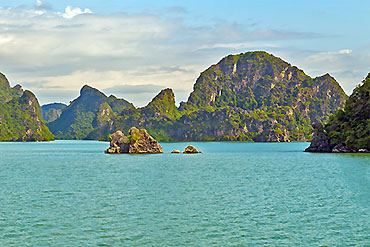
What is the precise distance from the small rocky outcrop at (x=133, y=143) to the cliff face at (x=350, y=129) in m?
54.8

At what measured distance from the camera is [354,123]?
135750 millimetres

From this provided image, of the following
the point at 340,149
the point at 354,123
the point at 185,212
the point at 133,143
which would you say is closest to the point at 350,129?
the point at 354,123

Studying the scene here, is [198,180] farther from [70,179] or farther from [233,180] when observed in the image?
[70,179]

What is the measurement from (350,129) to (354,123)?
2194mm

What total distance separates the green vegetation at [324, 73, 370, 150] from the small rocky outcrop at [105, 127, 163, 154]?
58.0 m

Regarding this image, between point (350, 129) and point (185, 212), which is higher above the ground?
point (350, 129)

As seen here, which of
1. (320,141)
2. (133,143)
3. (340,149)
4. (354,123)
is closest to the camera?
(133,143)

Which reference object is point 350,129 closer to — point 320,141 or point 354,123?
point 354,123

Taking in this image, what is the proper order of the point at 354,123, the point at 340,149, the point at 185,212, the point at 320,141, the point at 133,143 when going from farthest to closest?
the point at 320,141 < the point at 340,149 < the point at 354,123 < the point at 133,143 < the point at 185,212

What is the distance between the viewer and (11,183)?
61.2 metres

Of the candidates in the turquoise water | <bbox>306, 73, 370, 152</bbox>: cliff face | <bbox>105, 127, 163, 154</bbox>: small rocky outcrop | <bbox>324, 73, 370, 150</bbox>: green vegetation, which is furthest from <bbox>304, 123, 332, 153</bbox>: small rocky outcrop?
the turquoise water

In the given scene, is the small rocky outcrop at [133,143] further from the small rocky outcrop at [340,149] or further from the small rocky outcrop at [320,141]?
the small rocky outcrop at [340,149]

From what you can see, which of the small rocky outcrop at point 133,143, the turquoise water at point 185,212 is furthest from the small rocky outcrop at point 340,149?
the turquoise water at point 185,212

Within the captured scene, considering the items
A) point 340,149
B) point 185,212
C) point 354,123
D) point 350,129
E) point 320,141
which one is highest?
point 354,123
